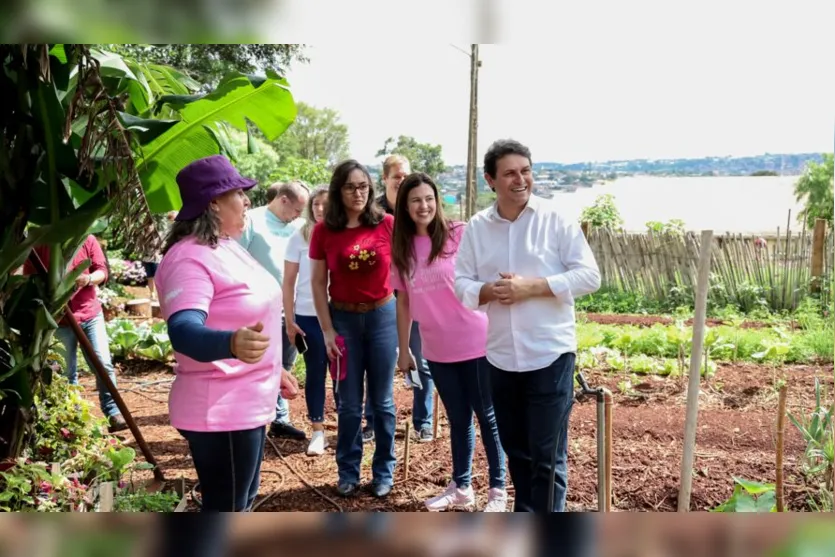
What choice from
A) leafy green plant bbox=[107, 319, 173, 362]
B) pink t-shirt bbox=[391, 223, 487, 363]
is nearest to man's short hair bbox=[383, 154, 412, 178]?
pink t-shirt bbox=[391, 223, 487, 363]

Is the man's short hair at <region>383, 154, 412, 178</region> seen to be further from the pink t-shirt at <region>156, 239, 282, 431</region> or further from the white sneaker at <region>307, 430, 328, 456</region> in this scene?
the pink t-shirt at <region>156, 239, 282, 431</region>

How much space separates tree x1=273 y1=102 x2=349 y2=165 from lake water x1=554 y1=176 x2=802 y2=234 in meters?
6.08

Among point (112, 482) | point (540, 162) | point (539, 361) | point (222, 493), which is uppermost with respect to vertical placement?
point (540, 162)

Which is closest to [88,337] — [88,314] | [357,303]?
[88,314]

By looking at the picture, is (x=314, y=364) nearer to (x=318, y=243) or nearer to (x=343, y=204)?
(x=318, y=243)

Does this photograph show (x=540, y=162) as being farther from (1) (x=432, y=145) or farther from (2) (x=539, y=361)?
(1) (x=432, y=145)

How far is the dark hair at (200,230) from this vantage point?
6.75ft

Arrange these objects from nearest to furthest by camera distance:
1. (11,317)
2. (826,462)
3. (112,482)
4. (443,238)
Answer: (11,317) < (112,482) < (826,462) < (443,238)

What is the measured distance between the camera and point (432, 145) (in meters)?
4.32

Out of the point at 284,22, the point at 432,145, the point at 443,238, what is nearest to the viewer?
the point at 284,22

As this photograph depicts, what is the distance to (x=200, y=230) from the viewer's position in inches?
81.3

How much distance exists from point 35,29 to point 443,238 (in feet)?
8.75

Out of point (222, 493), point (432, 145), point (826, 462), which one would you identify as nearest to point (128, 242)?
point (222, 493)

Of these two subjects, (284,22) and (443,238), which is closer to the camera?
(284,22)
